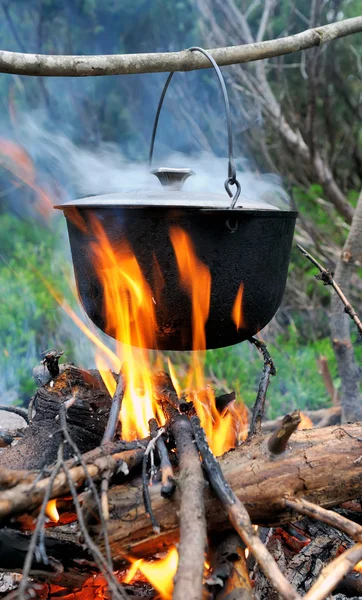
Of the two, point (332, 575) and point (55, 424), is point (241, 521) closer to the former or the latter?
point (332, 575)

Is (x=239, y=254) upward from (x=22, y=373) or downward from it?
upward

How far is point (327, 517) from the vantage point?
123 cm

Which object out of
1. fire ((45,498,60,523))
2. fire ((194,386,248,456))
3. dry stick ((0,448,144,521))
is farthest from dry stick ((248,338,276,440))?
fire ((45,498,60,523))

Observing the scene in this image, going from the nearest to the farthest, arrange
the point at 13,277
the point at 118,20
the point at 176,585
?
the point at 176,585
the point at 13,277
the point at 118,20

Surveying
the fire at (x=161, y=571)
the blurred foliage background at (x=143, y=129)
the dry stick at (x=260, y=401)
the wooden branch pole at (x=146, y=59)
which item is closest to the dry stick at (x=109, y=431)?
the fire at (x=161, y=571)

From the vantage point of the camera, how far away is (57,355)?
1846 millimetres

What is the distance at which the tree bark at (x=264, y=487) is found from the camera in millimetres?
1324

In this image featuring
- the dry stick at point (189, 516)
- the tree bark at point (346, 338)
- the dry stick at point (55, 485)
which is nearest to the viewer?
the dry stick at point (189, 516)

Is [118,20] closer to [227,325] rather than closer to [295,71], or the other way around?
[295,71]

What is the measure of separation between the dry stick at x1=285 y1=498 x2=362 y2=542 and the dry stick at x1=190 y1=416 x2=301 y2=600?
0.56 feet

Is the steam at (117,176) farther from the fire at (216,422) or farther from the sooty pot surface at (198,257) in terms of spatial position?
→ the fire at (216,422)

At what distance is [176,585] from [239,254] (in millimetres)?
937

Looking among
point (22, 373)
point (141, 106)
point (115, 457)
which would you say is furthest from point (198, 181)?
point (141, 106)

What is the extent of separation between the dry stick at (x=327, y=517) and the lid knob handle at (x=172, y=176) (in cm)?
102
